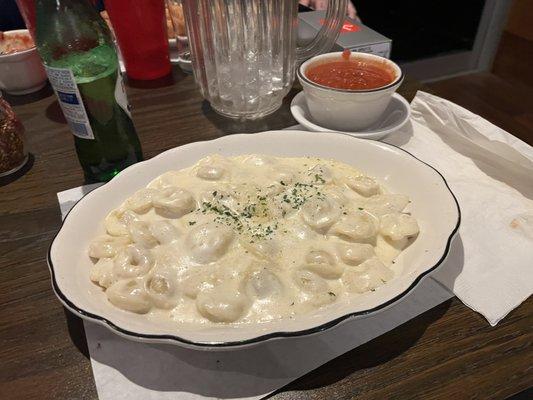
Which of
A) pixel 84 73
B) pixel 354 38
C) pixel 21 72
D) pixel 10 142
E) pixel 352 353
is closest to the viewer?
pixel 352 353

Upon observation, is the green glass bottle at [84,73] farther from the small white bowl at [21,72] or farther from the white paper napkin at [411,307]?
the small white bowl at [21,72]

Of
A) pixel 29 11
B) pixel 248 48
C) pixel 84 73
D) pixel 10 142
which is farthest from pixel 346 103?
pixel 29 11

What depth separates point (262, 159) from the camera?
0.97m

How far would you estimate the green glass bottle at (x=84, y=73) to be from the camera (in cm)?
92

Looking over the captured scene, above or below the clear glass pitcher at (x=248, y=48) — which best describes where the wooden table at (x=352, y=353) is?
below

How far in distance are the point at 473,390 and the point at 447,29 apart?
3.47m

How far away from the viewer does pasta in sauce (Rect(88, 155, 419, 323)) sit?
2.23 ft

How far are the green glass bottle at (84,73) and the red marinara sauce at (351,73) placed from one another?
52 cm

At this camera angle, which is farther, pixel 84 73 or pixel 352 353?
pixel 84 73

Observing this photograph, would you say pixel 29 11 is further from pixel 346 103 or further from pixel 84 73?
pixel 346 103

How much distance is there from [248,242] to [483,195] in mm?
557

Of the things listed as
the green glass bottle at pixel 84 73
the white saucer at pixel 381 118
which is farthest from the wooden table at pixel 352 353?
the white saucer at pixel 381 118

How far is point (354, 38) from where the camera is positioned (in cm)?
151

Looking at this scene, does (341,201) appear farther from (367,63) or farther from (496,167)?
(367,63)
